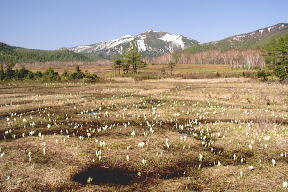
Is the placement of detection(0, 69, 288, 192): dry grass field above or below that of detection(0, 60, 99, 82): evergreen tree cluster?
below

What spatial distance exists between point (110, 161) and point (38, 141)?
4875 mm

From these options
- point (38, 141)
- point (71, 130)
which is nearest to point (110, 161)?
point (38, 141)

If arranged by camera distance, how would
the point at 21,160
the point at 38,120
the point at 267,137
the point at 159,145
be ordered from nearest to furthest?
the point at 21,160
the point at 159,145
the point at 267,137
the point at 38,120

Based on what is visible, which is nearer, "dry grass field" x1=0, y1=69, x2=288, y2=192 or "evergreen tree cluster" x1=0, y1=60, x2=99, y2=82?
"dry grass field" x1=0, y1=69, x2=288, y2=192

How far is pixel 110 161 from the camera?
1156cm

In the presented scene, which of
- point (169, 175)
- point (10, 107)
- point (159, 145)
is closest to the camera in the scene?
point (169, 175)

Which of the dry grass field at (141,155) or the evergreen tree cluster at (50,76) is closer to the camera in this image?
the dry grass field at (141,155)

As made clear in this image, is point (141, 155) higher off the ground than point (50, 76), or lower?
lower

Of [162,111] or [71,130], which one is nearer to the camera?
[71,130]

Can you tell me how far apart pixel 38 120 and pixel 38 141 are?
680 centimetres

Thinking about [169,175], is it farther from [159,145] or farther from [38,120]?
[38,120]

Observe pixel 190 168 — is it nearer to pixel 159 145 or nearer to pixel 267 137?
pixel 159 145

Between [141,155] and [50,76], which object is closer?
[141,155]

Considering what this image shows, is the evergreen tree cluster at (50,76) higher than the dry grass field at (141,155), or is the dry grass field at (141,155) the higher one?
the evergreen tree cluster at (50,76)
